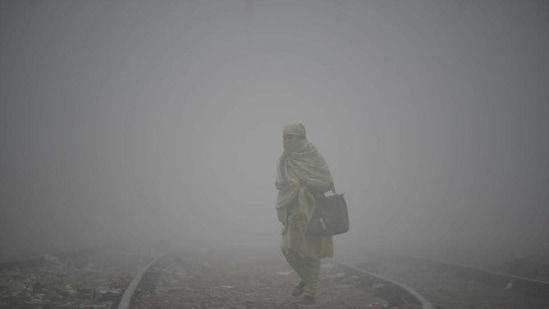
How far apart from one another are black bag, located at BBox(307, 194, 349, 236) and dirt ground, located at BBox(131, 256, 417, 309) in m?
0.94

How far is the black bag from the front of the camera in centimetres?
533

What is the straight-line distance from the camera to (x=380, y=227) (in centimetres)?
2617

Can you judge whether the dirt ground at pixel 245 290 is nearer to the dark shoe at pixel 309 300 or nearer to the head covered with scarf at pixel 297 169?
the dark shoe at pixel 309 300

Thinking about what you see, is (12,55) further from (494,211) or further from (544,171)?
(544,171)

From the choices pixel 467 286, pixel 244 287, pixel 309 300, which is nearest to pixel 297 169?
pixel 309 300

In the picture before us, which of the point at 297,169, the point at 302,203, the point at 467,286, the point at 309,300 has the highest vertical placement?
the point at 297,169

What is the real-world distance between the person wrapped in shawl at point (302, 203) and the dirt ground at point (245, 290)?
0.45m

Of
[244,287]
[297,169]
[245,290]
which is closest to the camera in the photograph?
[297,169]

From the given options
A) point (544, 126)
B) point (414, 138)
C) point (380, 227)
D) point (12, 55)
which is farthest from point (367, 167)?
point (12, 55)

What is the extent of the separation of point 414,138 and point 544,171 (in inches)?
906

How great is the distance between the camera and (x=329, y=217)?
5391mm

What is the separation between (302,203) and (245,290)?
6.75 feet

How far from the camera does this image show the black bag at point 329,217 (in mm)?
5328

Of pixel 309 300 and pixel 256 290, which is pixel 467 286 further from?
pixel 256 290
